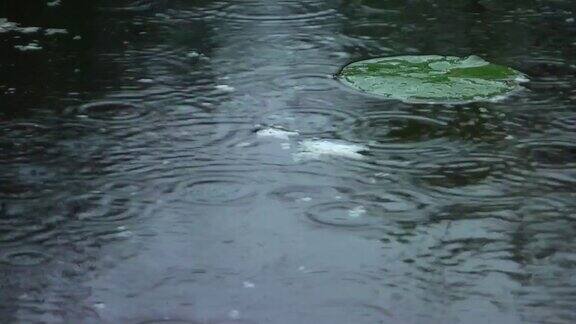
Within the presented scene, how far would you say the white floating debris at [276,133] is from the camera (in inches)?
235

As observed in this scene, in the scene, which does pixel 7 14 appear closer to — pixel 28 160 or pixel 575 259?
pixel 28 160

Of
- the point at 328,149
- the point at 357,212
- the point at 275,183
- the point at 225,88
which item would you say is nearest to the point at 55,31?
the point at 225,88

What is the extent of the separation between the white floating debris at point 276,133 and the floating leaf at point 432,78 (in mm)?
1009

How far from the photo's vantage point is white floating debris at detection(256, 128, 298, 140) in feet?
19.5

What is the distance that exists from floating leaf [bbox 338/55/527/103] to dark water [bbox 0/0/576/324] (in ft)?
0.55

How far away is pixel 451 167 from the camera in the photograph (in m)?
5.40

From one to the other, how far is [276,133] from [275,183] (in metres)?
0.83

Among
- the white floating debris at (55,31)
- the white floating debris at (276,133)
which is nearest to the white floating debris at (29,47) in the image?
the white floating debris at (55,31)

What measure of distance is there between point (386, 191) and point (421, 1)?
499 cm

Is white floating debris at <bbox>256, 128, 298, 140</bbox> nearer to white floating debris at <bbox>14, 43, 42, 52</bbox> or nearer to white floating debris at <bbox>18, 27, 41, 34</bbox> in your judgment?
white floating debris at <bbox>14, 43, 42, 52</bbox>

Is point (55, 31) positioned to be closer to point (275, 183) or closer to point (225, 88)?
point (225, 88)

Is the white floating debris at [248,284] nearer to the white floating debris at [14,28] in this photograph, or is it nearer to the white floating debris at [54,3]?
the white floating debris at [14,28]

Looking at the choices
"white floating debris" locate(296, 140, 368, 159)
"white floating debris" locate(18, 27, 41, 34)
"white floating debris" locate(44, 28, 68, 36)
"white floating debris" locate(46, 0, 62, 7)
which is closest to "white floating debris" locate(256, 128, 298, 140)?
"white floating debris" locate(296, 140, 368, 159)

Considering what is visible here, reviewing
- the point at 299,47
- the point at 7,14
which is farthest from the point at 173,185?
the point at 7,14
